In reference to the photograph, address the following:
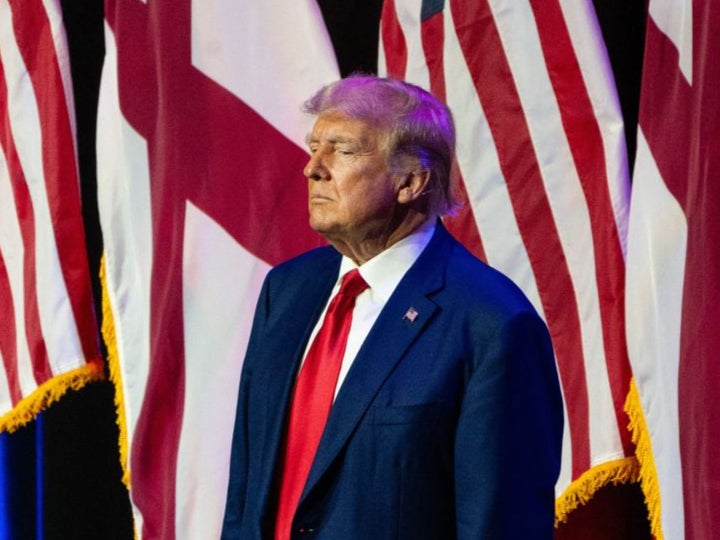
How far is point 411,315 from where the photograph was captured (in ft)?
5.16

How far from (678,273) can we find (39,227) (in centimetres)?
161

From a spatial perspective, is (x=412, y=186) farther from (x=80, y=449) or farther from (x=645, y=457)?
(x=80, y=449)

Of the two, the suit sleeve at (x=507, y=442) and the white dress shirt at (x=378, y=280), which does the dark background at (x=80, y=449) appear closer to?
the white dress shirt at (x=378, y=280)

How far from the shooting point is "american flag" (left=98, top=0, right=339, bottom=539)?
8.55 feet

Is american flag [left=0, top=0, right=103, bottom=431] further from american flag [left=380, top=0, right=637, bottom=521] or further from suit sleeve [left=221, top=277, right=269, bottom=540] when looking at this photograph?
suit sleeve [left=221, top=277, right=269, bottom=540]

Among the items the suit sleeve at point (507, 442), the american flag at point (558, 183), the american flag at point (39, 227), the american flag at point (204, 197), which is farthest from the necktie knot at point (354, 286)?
the american flag at point (39, 227)

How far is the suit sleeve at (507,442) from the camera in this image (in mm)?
1483

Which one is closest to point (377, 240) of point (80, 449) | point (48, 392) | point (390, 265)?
point (390, 265)

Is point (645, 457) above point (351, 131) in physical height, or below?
below

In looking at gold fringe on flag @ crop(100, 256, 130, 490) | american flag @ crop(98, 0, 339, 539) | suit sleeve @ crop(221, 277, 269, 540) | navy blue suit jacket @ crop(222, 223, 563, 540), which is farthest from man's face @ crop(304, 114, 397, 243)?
gold fringe on flag @ crop(100, 256, 130, 490)

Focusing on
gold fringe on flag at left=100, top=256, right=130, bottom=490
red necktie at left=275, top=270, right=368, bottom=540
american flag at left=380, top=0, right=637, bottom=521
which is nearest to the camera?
red necktie at left=275, top=270, right=368, bottom=540

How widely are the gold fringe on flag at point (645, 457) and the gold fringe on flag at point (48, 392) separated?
1344 mm

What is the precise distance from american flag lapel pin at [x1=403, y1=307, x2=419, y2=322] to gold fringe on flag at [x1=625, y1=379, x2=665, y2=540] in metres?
→ 0.75

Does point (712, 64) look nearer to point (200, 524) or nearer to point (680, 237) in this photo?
point (680, 237)
